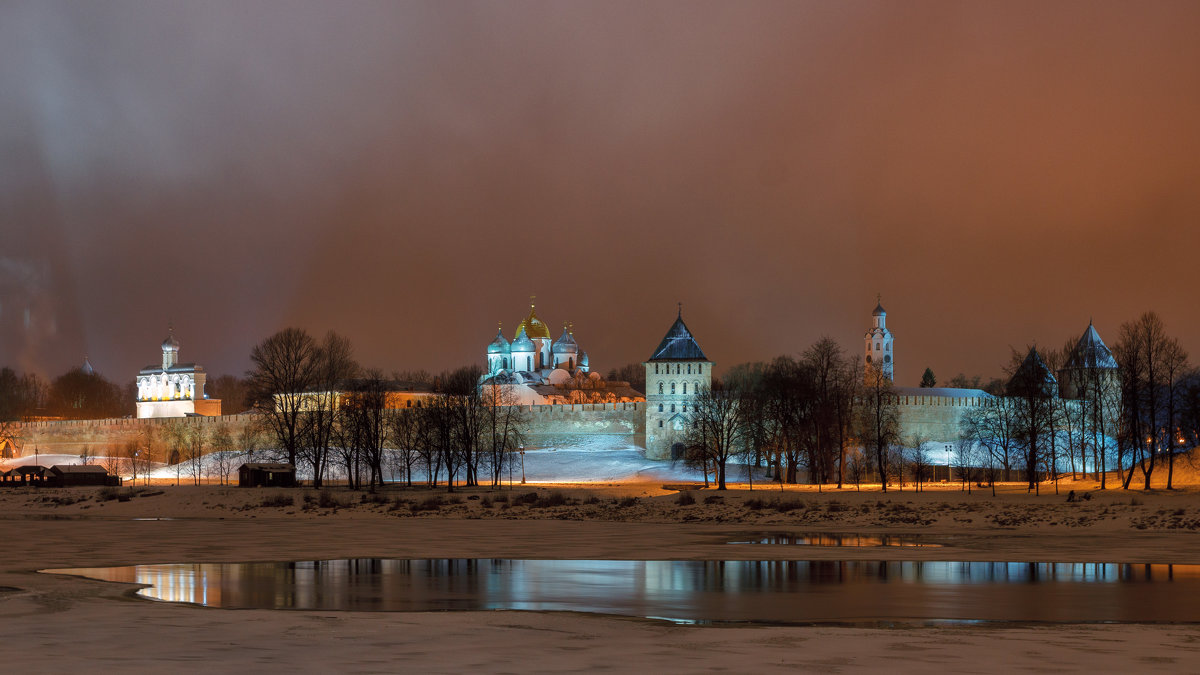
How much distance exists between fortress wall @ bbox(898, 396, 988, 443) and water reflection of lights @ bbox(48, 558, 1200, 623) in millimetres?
62010

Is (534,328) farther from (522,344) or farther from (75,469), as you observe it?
(75,469)

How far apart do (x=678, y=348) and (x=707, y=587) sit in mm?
63439

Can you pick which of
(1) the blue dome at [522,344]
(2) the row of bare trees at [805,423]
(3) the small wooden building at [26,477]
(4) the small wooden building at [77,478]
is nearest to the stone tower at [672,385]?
(2) the row of bare trees at [805,423]

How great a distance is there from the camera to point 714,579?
20078mm

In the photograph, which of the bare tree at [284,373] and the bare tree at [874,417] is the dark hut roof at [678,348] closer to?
the bare tree at [874,417]

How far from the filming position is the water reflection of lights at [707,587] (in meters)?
16.2

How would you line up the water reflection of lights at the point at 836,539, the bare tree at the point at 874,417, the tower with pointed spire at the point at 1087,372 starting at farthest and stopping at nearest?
1. the tower with pointed spire at the point at 1087,372
2. the bare tree at the point at 874,417
3. the water reflection of lights at the point at 836,539

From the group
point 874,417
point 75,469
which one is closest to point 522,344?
point 75,469

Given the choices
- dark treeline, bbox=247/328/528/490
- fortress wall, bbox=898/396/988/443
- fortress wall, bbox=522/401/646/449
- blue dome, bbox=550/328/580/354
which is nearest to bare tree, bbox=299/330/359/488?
dark treeline, bbox=247/328/528/490

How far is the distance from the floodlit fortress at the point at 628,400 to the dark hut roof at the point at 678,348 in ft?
0.21

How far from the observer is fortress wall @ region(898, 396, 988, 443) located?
274ft

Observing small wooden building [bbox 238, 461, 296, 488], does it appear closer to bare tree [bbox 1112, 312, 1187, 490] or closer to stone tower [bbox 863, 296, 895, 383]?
bare tree [bbox 1112, 312, 1187, 490]

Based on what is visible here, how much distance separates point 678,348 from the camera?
82188 mm

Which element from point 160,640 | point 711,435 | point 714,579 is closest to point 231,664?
point 160,640
